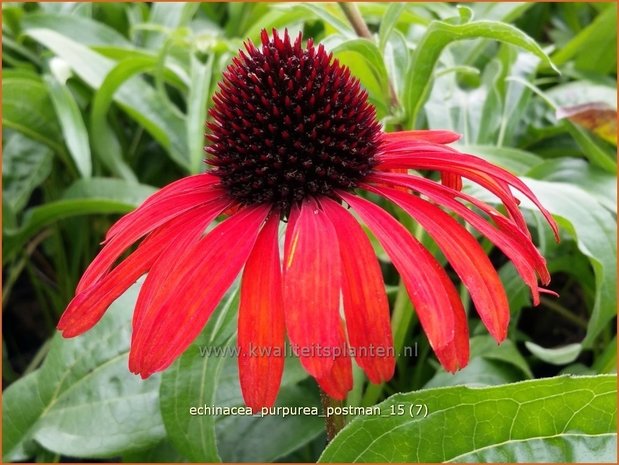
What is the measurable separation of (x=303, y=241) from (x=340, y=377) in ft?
0.28

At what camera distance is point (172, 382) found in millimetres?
646

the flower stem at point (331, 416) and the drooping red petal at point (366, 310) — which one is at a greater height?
the drooping red petal at point (366, 310)

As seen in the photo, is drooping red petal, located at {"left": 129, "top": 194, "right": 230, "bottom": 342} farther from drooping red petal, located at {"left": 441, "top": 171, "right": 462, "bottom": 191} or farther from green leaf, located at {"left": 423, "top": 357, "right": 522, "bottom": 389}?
green leaf, located at {"left": 423, "top": 357, "right": 522, "bottom": 389}

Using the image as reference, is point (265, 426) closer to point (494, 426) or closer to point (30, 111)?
point (494, 426)

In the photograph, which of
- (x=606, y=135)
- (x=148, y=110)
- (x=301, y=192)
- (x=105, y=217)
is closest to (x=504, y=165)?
(x=606, y=135)

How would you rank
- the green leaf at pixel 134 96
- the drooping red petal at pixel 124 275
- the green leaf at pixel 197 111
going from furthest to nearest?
1. the green leaf at pixel 134 96
2. the green leaf at pixel 197 111
3. the drooping red petal at pixel 124 275

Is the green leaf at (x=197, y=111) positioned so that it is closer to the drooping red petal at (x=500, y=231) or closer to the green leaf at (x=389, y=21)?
A: the green leaf at (x=389, y=21)

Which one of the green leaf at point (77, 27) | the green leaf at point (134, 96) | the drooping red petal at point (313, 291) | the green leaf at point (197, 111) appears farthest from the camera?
the green leaf at point (77, 27)

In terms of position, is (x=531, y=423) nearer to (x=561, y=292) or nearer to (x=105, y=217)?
(x=561, y=292)

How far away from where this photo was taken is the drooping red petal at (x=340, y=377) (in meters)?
0.44

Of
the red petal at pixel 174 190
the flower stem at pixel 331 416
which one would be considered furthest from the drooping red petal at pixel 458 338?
the red petal at pixel 174 190

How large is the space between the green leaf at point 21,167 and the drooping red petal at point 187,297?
663mm

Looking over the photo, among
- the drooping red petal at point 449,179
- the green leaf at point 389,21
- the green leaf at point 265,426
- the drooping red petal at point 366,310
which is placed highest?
the green leaf at point 389,21

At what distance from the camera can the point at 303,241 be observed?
469 mm
